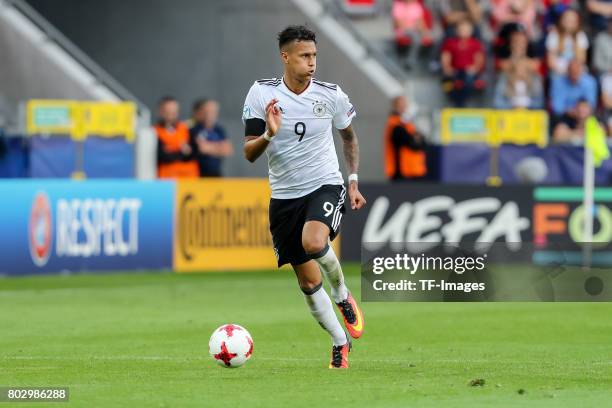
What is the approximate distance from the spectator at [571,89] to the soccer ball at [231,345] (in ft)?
58.6

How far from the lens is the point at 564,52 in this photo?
2825 centimetres

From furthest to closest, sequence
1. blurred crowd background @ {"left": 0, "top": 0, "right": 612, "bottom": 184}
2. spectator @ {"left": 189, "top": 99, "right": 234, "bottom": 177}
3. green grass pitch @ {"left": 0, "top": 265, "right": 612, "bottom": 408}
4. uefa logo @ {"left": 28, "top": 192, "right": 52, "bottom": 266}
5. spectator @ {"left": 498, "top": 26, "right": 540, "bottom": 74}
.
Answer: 1. spectator @ {"left": 498, "top": 26, "right": 540, "bottom": 74}
2. blurred crowd background @ {"left": 0, "top": 0, "right": 612, "bottom": 184}
3. spectator @ {"left": 189, "top": 99, "right": 234, "bottom": 177}
4. uefa logo @ {"left": 28, "top": 192, "right": 52, "bottom": 266}
5. green grass pitch @ {"left": 0, "top": 265, "right": 612, "bottom": 408}

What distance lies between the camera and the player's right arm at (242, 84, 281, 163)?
10.2m

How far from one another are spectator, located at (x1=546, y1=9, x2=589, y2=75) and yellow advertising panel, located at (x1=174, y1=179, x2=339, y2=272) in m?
8.66

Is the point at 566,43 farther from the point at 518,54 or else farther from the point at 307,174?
the point at 307,174

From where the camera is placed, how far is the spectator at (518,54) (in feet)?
90.6

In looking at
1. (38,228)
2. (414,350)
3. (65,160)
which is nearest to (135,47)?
(65,160)

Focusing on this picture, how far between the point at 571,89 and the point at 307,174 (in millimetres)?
17508

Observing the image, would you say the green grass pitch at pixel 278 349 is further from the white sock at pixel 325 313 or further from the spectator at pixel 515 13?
the spectator at pixel 515 13

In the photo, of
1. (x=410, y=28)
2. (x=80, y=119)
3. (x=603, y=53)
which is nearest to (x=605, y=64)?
(x=603, y=53)

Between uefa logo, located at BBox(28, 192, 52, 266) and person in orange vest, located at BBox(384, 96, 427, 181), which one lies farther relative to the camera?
person in orange vest, located at BBox(384, 96, 427, 181)

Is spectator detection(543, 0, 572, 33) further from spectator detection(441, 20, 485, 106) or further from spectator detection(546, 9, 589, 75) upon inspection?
spectator detection(441, 20, 485, 106)

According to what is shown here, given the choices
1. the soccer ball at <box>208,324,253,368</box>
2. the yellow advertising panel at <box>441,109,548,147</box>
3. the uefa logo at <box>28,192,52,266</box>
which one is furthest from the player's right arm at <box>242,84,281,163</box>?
the yellow advertising panel at <box>441,109,548,147</box>

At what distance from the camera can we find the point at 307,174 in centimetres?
1096
